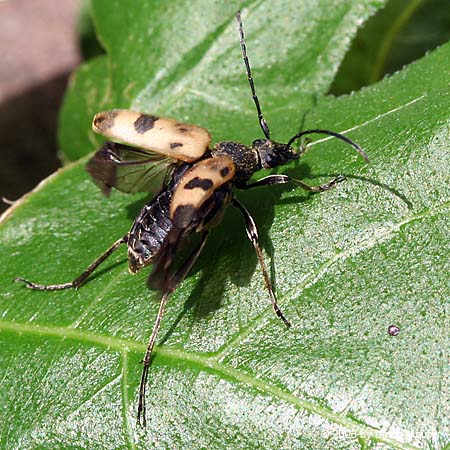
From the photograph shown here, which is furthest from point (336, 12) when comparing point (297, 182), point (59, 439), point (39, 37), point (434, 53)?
point (39, 37)

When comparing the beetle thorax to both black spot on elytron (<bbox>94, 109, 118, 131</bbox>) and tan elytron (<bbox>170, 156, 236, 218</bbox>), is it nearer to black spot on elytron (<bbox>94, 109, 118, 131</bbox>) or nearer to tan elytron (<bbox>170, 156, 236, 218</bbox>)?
tan elytron (<bbox>170, 156, 236, 218</bbox>)

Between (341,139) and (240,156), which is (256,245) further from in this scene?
(341,139)

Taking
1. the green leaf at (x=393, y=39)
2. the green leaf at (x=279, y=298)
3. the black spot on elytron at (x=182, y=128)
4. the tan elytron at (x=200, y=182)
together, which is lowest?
the green leaf at (x=393, y=39)

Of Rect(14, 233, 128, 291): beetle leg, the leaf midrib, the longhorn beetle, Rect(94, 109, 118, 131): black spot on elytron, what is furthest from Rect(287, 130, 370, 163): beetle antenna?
the leaf midrib

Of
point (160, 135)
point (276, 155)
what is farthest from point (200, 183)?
point (276, 155)

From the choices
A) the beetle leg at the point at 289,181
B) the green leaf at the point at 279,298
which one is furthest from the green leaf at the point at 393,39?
the beetle leg at the point at 289,181

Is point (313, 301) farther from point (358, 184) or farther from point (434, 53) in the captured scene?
point (434, 53)

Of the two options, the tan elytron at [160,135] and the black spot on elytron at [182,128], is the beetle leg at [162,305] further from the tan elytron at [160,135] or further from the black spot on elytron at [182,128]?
the black spot on elytron at [182,128]

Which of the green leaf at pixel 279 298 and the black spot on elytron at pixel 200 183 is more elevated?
the black spot on elytron at pixel 200 183
